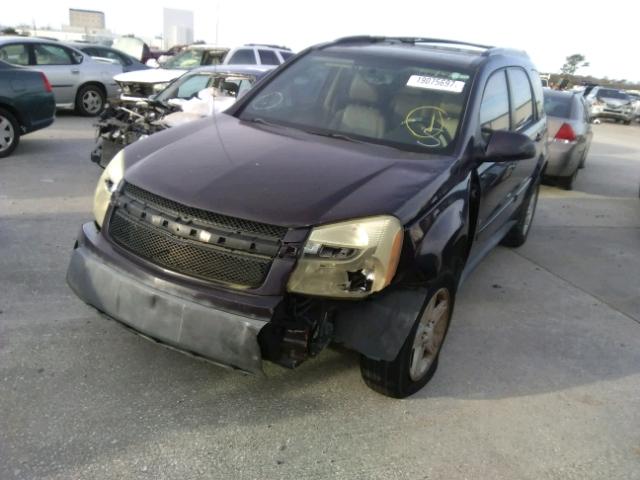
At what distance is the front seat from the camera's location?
355 cm

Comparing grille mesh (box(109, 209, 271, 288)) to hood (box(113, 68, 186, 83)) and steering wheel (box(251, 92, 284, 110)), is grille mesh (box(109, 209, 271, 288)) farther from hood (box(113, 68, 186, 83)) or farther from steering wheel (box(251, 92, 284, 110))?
hood (box(113, 68, 186, 83))

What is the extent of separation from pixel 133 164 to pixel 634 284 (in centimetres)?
460

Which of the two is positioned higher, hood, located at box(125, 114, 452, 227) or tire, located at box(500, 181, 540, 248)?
hood, located at box(125, 114, 452, 227)

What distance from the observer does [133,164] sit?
120 inches

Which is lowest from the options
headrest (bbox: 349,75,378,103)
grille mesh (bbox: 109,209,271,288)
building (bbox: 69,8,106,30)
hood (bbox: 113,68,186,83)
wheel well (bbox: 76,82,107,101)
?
building (bbox: 69,8,106,30)

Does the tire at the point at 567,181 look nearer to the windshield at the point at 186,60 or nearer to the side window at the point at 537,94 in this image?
the side window at the point at 537,94

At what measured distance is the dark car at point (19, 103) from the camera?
25.1 feet

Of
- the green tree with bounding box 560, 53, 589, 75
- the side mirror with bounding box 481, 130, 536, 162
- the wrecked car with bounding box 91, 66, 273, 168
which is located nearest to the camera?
the side mirror with bounding box 481, 130, 536, 162

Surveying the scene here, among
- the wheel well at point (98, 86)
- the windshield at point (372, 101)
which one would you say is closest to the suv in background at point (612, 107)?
the wheel well at point (98, 86)

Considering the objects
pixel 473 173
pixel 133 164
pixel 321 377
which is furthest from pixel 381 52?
pixel 321 377

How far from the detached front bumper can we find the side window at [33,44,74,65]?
402 inches

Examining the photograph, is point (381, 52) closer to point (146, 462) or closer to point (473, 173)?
point (473, 173)

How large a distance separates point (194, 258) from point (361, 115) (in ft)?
5.17

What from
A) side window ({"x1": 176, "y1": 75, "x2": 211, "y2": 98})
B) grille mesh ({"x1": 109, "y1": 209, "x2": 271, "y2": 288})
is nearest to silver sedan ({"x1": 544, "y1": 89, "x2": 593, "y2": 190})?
side window ({"x1": 176, "y1": 75, "x2": 211, "y2": 98})
